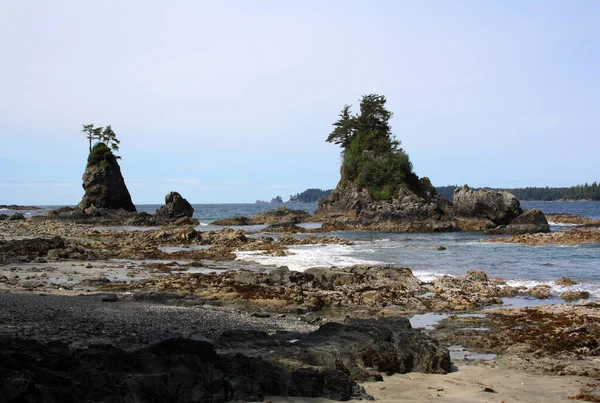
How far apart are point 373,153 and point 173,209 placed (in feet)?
84.0

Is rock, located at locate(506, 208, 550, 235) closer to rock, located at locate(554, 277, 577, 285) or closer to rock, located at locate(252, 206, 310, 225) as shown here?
rock, located at locate(252, 206, 310, 225)

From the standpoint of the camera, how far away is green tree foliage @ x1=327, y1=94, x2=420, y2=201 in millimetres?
64312

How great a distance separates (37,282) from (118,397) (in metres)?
12.8

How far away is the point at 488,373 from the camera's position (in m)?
8.62

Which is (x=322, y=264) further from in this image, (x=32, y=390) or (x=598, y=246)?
(x=32, y=390)

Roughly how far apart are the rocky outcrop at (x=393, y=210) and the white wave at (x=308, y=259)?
74.9ft

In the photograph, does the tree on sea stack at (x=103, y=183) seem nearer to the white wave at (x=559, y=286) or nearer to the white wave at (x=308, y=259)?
the white wave at (x=308, y=259)

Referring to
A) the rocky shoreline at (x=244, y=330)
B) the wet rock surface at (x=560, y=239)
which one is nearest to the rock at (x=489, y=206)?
the wet rock surface at (x=560, y=239)

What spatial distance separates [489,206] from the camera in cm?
5272

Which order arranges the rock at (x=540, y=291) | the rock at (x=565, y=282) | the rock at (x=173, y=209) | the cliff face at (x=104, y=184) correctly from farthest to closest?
the cliff face at (x=104, y=184), the rock at (x=173, y=209), the rock at (x=565, y=282), the rock at (x=540, y=291)

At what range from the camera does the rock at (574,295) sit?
1619 cm

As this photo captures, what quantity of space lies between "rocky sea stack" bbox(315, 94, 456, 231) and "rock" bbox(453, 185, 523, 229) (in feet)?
6.42

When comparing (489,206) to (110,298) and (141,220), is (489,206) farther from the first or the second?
(110,298)

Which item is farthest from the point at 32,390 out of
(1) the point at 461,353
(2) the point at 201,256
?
(2) the point at 201,256
